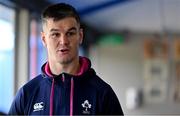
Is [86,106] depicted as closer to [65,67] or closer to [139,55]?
[65,67]

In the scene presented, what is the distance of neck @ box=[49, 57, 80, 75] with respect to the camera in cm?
167

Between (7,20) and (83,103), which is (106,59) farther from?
(83,103)

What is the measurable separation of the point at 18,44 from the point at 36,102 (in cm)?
336

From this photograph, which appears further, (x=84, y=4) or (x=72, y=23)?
(x=84, y=4)

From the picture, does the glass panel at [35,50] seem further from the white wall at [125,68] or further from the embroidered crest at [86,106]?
the embroidered crest at [86,106]

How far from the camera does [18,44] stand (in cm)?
494

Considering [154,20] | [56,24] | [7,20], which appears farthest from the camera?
[154,20]

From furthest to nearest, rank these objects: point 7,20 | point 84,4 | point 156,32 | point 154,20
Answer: point 156,32, point 154,20, point 84,4, point 7,20

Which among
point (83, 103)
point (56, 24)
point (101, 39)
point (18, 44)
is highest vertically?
point (101, 39)

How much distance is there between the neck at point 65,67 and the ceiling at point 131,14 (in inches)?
141

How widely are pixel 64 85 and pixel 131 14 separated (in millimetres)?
5871

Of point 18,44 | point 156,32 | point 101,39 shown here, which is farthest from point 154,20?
point 18,44

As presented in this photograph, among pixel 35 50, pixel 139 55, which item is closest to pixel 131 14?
pixel 139 55

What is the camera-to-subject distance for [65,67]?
167cm
